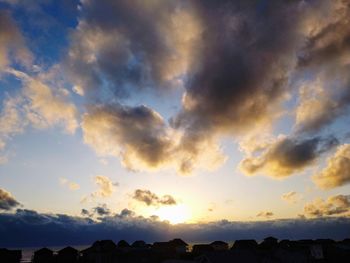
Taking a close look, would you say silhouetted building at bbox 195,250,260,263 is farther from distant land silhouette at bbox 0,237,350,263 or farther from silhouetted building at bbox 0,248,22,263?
silhouetted building at bbox 0,248,22,263

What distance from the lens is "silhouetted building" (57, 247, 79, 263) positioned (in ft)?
263

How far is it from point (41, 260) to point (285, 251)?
52.7 meters

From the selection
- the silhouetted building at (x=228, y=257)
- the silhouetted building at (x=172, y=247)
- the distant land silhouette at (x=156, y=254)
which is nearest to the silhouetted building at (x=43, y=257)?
the distant land silhouette at (x=156, y=254)

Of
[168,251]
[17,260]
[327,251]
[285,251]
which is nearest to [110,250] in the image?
[168,251]

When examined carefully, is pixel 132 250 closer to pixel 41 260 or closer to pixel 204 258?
pixel 41 260

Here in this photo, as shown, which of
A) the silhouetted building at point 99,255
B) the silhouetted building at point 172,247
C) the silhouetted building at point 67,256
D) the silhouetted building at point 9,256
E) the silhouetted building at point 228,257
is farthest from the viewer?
the silhouetted building at point 172,247

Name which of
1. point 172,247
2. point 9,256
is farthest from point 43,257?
point 172,247

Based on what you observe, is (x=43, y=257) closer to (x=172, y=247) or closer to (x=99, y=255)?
(x=99, y=255)

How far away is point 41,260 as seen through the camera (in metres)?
78.4

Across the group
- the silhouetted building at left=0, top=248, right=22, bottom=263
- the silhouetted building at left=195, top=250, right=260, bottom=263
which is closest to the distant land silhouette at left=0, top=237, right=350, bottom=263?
the silhouetted building at left=0, top=248, right=22, bottom=263

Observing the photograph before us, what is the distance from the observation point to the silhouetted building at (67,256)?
80188 millimetres

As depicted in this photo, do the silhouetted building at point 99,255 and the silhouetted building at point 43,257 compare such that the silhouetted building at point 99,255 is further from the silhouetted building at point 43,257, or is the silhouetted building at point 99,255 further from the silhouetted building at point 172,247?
the silhouetted building at point 172,247

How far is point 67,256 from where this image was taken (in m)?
80.8

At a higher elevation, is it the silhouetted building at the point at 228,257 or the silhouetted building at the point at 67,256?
the silhouetted building at the point at 67,256
